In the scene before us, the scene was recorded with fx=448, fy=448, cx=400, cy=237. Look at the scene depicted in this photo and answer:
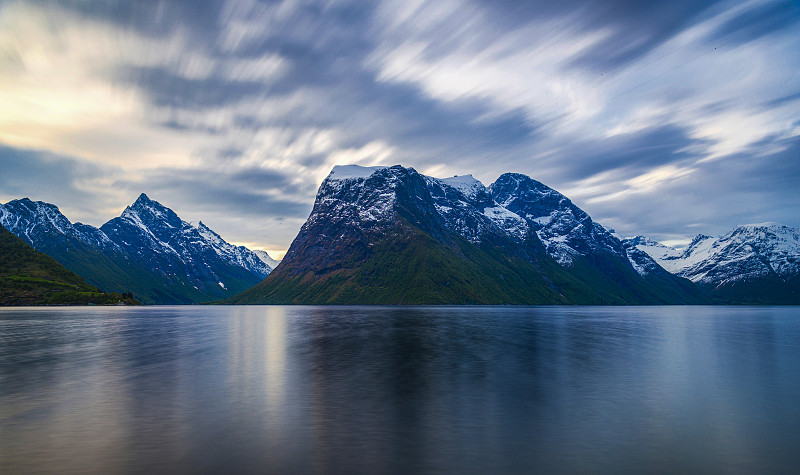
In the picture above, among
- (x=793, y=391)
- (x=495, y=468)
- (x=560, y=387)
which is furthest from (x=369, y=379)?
(x=793, y=391)

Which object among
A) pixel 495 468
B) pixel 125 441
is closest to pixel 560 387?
pixel 495 468

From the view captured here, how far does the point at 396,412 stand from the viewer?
35.3 m

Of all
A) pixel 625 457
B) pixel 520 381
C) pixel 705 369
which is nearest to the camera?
pixel 625 457

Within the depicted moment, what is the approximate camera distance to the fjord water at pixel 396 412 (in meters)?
24.2

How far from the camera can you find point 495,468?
22.9 metres

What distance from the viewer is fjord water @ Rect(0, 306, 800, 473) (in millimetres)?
24234

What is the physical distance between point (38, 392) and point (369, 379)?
31.8 metres

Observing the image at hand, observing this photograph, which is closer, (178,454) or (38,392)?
(178,454)

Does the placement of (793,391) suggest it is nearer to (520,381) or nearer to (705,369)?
(705,369)

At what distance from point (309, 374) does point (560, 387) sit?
1104 inches

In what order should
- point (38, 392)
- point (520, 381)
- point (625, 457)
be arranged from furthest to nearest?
point (520, 381), point (38, 392), point (625, 457)

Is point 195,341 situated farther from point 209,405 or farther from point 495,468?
point 495,468

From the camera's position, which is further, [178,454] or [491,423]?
[491,423]

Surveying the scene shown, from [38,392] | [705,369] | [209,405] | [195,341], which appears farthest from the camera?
[195,341]
